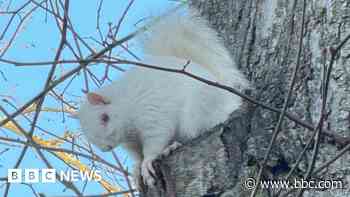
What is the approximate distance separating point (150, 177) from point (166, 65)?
393mm

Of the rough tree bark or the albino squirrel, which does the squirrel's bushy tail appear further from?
the rough tree bark

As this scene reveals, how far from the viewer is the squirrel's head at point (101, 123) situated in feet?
6.15

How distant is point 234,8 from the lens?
171cm

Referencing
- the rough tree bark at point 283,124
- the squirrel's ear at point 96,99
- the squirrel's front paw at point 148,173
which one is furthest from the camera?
the squirrel's ear at point 96,99

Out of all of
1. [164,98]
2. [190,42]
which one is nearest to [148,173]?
[164,98]

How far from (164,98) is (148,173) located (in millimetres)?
309

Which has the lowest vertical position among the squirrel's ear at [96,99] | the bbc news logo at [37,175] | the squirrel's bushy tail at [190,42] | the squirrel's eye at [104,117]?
the bbc news logo at [37,175]

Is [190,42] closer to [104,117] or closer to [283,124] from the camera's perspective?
[104,117]

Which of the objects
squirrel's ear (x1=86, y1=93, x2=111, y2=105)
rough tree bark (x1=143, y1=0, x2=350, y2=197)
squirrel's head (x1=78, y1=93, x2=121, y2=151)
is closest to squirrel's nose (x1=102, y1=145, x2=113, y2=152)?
squirrel's head (x1=78, y1=93, x2=121, y2=151)

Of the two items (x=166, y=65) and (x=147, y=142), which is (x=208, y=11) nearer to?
(x=166, y=65)

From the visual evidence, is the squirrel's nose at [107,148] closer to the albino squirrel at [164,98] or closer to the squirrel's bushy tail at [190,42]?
the albino squirrel at [164,98]

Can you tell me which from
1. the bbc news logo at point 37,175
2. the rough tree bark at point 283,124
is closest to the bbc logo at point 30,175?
the bbc news logo at point 37,175

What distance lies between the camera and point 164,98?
182 cm

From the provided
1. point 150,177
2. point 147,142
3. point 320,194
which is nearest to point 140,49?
point 147,142
